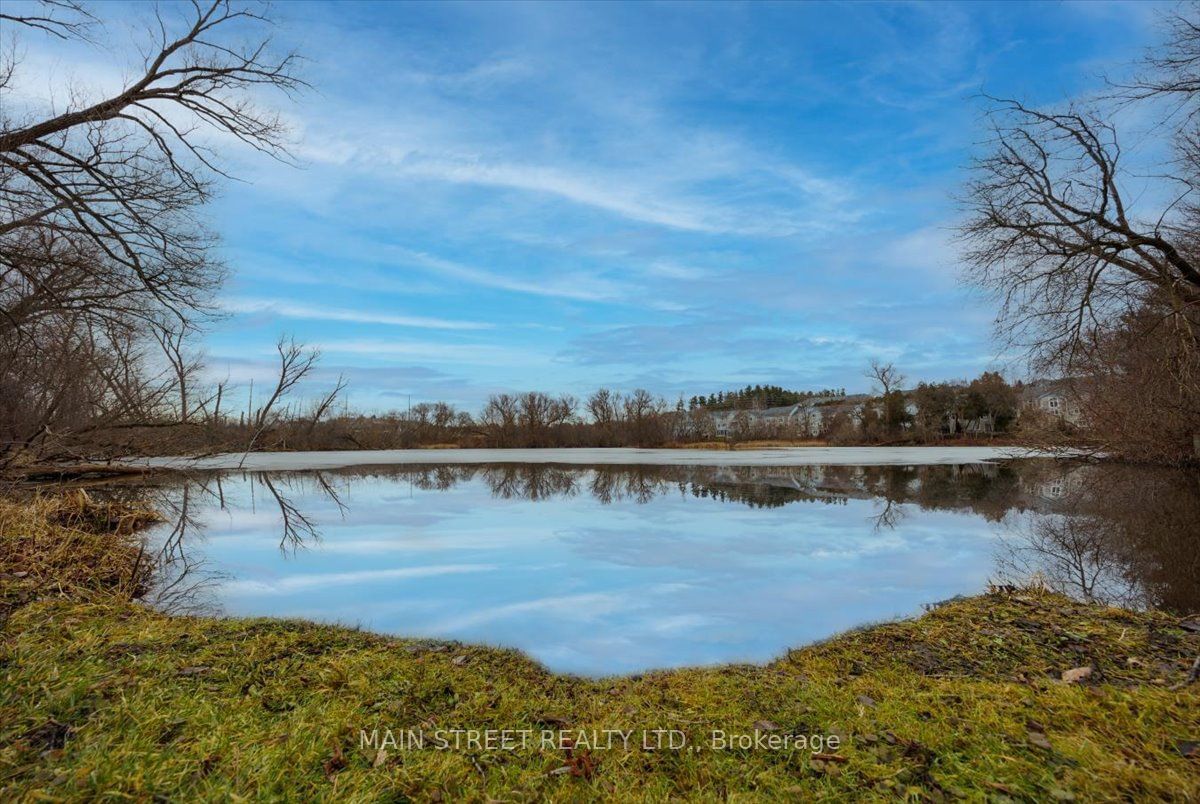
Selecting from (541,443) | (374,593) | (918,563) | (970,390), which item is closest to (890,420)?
(970,390)

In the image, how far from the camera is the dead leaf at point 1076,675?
3.30 m

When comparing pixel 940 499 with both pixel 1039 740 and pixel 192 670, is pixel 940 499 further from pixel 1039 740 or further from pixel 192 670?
pixel 192 670

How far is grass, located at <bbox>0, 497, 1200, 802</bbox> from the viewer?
2186 millimetres

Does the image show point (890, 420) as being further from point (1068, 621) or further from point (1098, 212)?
point (1068, 621)

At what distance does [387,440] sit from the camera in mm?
42438

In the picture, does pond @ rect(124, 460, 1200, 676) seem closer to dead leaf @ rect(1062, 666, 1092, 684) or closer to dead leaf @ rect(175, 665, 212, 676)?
dead leaf @ rect(175, 665, 212, 676)

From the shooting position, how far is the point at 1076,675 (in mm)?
3357

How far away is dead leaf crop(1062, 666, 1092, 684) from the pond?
4.95 ft

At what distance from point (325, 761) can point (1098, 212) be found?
13698 mm

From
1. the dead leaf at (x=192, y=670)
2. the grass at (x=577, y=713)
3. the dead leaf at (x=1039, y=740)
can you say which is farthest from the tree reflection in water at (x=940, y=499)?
the dead leaf at (x=1039, y=740)

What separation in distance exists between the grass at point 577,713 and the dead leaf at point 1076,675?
7 cm

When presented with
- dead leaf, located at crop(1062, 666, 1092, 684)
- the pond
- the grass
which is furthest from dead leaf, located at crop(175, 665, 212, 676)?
dead leaf, located at crop(1062, 666, 1092, 684)

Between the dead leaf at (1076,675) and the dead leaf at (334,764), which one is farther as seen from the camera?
the dead leaf at (1076,675)

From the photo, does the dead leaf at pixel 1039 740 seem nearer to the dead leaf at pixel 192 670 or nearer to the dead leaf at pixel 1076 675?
the dead leaf at pixel 1076 675
